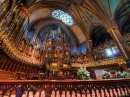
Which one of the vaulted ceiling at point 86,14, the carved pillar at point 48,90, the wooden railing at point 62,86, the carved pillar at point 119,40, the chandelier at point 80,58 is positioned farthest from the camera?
the chandelier at point 80,58

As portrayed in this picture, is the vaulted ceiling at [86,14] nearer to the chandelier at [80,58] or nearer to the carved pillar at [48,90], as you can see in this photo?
the chandelier at [80,58]

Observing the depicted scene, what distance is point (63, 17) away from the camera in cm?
1816

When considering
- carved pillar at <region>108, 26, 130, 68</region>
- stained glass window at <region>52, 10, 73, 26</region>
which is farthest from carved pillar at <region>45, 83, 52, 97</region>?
stained glass window at <region>52, 10, 73, 26</region>

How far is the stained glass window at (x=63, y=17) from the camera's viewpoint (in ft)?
58.0

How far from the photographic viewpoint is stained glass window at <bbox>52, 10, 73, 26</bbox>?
17.7 meters

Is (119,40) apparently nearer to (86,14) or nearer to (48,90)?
(86,14)

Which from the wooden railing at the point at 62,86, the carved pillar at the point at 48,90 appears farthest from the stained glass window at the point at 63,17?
the carved pillar at the point at 48,90

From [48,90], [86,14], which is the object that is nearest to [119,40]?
[86,14]

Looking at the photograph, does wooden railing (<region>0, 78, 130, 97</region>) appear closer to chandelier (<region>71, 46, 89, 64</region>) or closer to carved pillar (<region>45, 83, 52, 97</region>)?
carved pillar (<region>45, 83, 52, 97</region>)

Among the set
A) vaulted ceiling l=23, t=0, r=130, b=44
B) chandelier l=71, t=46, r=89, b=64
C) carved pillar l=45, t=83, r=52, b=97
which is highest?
vaulted ceiling l=23, t=0, r=130, b=44

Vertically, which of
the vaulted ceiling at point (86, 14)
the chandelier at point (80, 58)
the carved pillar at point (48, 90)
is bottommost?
the carved pillar at point (48, 90)

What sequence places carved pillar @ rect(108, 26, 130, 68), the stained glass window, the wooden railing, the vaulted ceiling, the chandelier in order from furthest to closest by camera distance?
the stained glass window
the chandelier
the vaulted ceiling
carved pillar @ rect(108, 26, 130, 68)
the wooden railing

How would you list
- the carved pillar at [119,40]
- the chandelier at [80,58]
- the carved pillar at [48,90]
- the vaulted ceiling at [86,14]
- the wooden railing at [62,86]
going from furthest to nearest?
the chandelier at [80,58] → the vaulted ceiling at [86,14] → the carved pillar at [119,40] → the carved pillar at [48,90] → the wooden railing at [62,86]

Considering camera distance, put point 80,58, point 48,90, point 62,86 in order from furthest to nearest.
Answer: point 80,58
point 62,86
point 48,90
